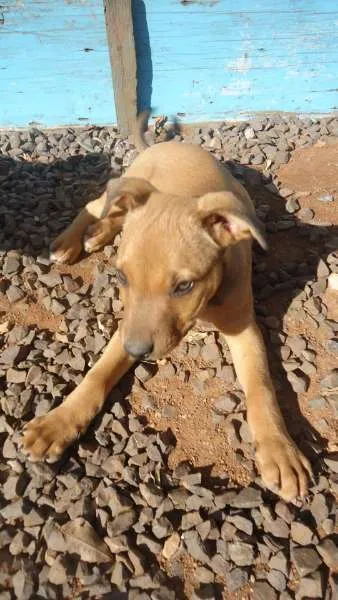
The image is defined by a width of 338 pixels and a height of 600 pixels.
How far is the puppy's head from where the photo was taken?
9.57ft

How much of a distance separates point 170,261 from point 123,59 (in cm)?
429

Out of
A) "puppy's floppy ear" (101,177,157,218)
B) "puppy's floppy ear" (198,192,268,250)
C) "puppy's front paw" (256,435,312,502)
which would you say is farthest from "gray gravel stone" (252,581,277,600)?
"puppy's floppy ear" (101,177,157,218)

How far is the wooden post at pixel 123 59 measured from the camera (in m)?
5.83

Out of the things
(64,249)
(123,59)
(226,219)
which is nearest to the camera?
(226,219)

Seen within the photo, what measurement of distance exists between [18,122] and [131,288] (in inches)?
193

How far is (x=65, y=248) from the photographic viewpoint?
4.81 metres

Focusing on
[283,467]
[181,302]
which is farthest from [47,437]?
[283,467]

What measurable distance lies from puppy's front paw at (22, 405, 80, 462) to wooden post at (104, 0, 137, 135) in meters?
4.57

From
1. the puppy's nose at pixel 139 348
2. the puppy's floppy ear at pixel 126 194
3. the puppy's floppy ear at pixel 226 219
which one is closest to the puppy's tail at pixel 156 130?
the puppy's floppy ear at pixel 126 194

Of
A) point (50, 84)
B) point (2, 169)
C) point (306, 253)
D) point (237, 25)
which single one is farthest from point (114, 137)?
point (306, 253)

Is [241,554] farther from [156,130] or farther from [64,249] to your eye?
[156,130]

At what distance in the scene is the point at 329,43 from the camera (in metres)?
6.27

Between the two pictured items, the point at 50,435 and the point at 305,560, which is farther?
the point at 50,435

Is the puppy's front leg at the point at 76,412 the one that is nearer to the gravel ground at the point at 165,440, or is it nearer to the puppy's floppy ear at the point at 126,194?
the gravel ground at the point at 165,440
